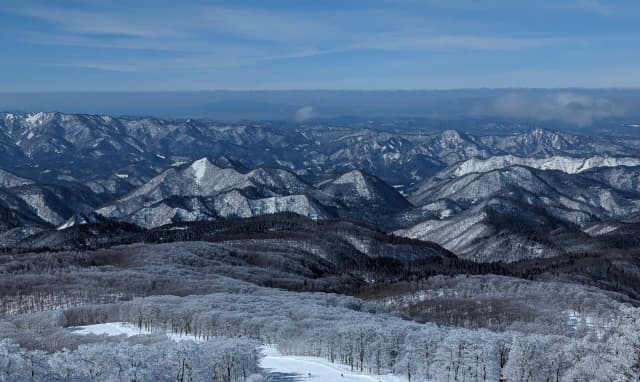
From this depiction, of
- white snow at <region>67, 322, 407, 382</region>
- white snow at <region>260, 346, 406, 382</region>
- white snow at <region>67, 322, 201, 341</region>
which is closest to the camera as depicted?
white snow at <region>260, 346, 406, 382</region>

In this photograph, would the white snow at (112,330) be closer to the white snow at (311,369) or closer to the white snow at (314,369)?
the white snow at (311,369)

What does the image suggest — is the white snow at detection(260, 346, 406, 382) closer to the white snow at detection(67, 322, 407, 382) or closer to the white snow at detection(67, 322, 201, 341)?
the white snow at detection(67, 322, 407, 382)

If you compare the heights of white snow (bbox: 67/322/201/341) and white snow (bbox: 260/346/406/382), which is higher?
white snow (bbox: 260/346/406/382)

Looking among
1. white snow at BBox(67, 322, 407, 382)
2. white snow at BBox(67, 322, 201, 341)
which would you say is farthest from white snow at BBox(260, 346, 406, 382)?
white snow at BBox(67, 322, 201, 341)

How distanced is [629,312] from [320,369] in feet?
147

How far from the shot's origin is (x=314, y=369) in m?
100

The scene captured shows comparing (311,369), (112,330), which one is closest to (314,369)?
(311,369)

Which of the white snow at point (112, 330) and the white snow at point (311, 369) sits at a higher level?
the white snow at point (311, 369)

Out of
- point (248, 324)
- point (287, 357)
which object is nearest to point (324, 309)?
point (248, 324)

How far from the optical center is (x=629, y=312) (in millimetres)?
73062

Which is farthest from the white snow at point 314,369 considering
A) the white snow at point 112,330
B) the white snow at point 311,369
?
Result: the white snow at point 112,330

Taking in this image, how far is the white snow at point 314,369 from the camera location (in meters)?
96.6

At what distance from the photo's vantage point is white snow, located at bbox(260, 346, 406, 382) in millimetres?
96625

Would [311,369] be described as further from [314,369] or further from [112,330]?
[112,330]
